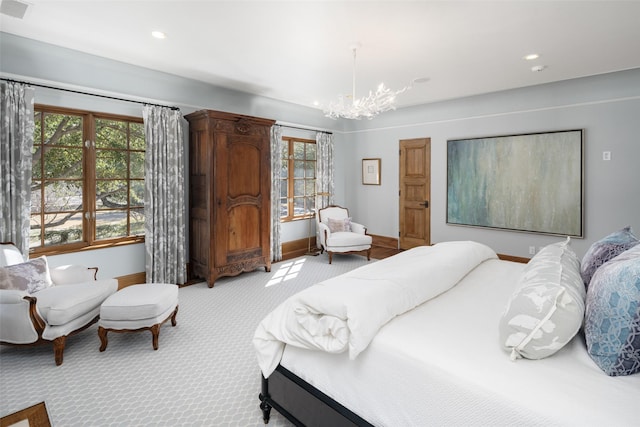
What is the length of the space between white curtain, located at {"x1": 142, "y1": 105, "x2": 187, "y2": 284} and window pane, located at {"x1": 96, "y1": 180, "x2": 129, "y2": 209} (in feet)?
0.88

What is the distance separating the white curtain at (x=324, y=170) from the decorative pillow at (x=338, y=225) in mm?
495

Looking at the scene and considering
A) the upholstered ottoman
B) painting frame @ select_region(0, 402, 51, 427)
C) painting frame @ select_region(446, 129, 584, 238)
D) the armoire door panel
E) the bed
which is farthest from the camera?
painting frame @ select_region(446, 129, 584, 238)

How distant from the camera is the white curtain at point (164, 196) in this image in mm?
4137

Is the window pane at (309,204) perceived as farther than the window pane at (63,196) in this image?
Yes

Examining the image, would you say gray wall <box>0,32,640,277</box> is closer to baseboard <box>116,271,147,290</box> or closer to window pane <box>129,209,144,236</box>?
baseboard <box>116,271,147,290</box>

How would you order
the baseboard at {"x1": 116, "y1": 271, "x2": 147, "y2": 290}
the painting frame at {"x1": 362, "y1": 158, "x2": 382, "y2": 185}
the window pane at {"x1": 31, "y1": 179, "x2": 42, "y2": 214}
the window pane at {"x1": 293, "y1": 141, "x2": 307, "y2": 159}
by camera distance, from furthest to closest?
the painting frame at {"x1": 362, "y1": 158, "x2": 382, "y2": 185}
the window pane at {"x1": 293, "y1": 141, "x2": 307, "y2": 159}
the baseboard at {"x1": 116, "y1": 271, "x2": 147, "y2": 290}
the window pane at {"x1": 31, "y1": 179, "x2": 42, "y2": 214}

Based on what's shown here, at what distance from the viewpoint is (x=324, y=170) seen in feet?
21.4

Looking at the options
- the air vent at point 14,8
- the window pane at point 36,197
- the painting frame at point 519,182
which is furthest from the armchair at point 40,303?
the painting frame at point 519,182

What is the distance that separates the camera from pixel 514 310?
139 centimetres

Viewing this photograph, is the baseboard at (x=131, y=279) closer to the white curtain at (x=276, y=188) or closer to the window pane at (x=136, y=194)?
the window pane at (x=136, y=194)

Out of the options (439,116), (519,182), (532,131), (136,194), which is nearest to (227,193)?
(136,194)

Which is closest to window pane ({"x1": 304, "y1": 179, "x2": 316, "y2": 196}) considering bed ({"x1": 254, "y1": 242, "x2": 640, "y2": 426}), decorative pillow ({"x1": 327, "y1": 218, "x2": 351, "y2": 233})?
decorative pillow ({"x1": 327, "y1": 218, "x2": 351, "y2": 233})

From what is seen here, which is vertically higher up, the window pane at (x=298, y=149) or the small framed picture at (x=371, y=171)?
the window pane at (x=298, y=149)

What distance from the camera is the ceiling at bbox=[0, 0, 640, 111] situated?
2.70m
